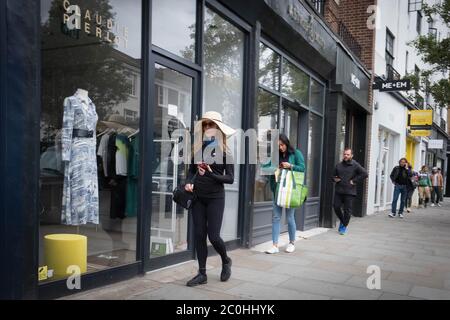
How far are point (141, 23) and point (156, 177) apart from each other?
1872mm

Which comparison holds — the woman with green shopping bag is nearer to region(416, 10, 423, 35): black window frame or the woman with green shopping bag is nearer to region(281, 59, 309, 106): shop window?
region(281, 59, 309, 106): shop window

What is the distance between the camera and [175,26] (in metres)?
5.60

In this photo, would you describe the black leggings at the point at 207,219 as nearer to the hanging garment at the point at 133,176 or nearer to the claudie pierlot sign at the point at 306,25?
the hanging garment at the point at 133,176

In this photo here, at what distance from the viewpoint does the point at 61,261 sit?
4184 millimetres

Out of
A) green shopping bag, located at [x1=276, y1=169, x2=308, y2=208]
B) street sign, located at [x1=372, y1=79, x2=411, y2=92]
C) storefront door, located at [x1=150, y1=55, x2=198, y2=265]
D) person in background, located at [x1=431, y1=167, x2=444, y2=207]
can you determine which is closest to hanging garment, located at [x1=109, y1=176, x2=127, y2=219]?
storefront door, located at [x1=150, y1=55, x2=198, y2=265]

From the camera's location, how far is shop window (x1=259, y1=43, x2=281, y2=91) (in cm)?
749

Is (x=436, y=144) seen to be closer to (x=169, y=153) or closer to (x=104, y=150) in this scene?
(x=169, y=153)

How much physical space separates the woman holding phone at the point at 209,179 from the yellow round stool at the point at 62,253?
1.17 m

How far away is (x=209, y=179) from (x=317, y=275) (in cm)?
202

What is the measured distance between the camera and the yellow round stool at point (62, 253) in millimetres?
4152

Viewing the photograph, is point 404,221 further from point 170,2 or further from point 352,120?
point 170,2

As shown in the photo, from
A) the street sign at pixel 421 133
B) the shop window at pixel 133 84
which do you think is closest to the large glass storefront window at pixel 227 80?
the shop window at pixel 133 84

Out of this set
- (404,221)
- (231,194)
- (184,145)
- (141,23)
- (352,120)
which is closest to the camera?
(141,23)
